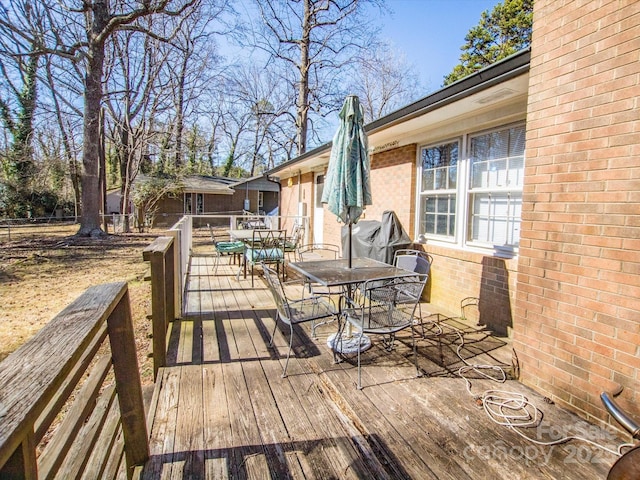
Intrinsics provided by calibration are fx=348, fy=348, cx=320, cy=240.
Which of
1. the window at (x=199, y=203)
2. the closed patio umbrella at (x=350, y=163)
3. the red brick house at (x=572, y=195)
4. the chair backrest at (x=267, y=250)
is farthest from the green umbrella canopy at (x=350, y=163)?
the window at (x=199, y=203)

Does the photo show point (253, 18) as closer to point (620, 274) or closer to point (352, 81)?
point (352, 81)

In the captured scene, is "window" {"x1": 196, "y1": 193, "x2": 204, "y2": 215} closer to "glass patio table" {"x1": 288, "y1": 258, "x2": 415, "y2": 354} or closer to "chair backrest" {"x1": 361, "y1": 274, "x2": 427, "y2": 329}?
"glass patio table" {"x1": 288, "y1": 258, "x2": 415, "y2": 354}

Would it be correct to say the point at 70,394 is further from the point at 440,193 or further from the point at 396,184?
the point at 396,184

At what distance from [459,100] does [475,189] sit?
134 centimetres

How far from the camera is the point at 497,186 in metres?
4.27

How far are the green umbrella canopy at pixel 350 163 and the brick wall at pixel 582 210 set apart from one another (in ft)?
4.77

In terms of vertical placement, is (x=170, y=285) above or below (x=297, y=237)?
below

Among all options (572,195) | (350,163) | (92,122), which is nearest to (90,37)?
(92,122)

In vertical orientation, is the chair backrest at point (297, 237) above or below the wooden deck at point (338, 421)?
above

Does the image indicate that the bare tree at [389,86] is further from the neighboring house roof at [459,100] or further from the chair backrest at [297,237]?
the neighboring house roof at [459,100]

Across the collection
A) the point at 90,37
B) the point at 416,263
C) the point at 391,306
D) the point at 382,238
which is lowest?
the point at 391,306

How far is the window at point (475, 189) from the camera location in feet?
13.5

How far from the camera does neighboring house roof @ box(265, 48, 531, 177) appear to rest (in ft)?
10.00

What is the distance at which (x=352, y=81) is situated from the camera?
61.0 ft
